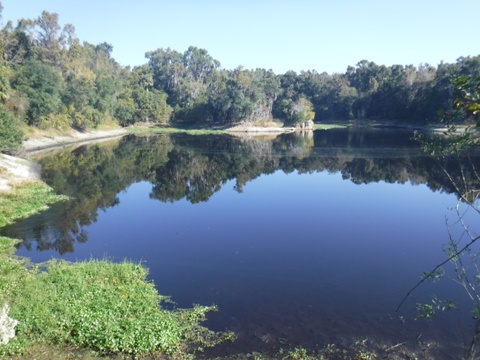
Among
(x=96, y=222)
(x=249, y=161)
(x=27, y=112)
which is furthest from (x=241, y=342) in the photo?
(x=27, y=112)

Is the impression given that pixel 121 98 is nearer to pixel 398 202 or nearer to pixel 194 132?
pixel 194 132

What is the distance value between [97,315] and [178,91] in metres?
121

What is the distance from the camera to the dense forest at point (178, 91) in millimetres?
67913

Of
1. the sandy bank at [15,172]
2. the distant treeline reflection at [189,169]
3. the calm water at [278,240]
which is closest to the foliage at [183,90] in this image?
the distant treeline reflection at [189,169]

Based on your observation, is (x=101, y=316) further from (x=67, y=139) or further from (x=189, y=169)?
(x=67, y=139)

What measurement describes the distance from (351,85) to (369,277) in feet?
467

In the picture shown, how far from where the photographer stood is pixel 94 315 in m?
12.5

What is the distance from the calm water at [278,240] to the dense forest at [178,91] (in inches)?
824

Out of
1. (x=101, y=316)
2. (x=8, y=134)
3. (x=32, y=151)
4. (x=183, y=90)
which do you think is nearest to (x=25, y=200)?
(x=8, y=134)

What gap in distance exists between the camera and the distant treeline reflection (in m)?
25.9

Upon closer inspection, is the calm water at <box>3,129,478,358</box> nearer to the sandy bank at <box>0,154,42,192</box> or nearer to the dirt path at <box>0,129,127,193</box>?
the sandy bank at <box>0,154,42,192</box>

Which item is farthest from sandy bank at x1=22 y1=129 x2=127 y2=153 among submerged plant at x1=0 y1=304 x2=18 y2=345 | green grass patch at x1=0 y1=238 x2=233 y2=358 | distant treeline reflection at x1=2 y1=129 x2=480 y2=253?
submerged plant at x1=0 y1=304 x2=18 y2=345

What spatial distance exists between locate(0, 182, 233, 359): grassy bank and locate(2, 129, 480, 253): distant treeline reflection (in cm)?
601

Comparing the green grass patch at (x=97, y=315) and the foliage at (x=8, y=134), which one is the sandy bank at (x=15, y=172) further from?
the green grass patch at (x=97, y=315)
